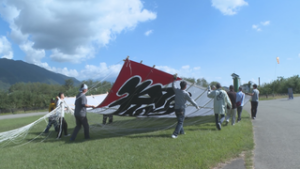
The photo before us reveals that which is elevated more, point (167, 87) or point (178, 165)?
point (167, 87)

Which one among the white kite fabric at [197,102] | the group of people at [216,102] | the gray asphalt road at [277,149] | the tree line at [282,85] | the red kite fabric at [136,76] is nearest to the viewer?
the gray asphalt road at [277,149]

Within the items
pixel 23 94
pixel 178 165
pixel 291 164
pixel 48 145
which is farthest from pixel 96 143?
pixel 23 94

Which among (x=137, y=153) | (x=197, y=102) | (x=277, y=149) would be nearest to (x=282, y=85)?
(x=197, y=102)

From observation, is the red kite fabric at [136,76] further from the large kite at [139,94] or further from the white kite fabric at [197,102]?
the white kite fabric at [197,102]

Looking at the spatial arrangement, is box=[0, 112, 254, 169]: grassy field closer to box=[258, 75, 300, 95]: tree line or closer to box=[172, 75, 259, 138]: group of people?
box=[172, 75, 259, 138]: group of people

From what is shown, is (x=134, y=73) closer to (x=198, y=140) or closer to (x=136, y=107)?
(x=136, y=107)

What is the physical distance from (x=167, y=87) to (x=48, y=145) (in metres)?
4.59

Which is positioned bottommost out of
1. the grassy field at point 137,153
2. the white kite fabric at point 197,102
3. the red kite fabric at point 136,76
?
the grassy field at point 137,153

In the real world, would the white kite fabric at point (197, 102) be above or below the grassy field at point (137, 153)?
above

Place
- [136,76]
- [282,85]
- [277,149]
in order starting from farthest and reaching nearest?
[282,85] → [136,76] → [277,149]

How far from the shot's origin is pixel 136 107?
8.39 metres

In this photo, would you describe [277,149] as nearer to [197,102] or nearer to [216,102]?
[216,102]

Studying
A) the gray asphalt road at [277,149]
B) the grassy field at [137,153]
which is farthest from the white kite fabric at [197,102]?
the gray asphalt road at [277,149]

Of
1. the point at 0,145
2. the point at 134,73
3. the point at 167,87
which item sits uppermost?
the point at 134,73
